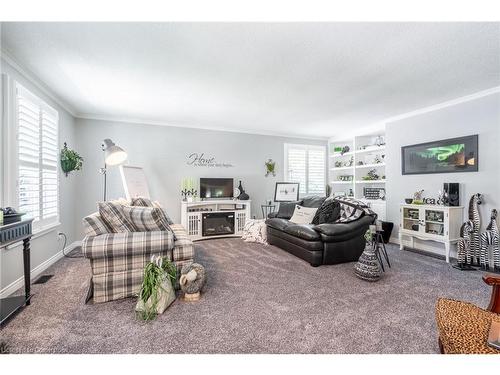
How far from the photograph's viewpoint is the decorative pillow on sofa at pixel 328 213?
11.4ft

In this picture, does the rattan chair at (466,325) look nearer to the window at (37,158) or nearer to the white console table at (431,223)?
the white console table at (431,223)

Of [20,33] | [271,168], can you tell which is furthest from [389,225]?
[20,33]

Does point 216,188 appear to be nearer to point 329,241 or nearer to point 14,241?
point 329,241

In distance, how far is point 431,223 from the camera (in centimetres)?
354

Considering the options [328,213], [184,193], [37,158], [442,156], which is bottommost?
[328,213]

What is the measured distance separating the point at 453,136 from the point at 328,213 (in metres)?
2.27

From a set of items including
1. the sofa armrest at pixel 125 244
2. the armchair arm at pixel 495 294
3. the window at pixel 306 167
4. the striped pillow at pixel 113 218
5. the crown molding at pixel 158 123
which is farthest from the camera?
the window at pixel 306 167

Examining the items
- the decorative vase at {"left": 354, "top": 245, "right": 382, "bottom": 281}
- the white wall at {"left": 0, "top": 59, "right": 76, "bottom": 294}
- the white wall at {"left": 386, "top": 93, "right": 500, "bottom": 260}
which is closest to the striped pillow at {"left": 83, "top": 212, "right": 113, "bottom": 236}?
the white wall at {"left": 0, "top": 59, "right": 76, "bottom": 294}

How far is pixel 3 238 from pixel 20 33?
1.73 metres

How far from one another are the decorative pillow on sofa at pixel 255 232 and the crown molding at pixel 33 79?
3682 millimetres

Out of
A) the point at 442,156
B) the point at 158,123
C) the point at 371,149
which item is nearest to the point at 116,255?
the point at 158,123

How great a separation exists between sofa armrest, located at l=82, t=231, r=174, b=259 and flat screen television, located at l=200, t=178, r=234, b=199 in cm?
263

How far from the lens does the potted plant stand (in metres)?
1.80

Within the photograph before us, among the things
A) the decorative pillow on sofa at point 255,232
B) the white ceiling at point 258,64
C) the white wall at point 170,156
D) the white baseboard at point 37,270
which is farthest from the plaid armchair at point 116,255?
the white wall at point 170,156
